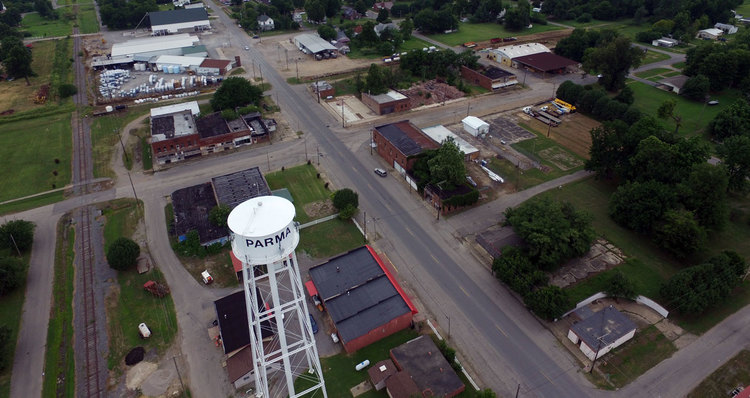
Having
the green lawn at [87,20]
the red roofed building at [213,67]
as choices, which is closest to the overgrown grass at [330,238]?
the red roofed building at [213,67]

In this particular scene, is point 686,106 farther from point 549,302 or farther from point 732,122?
point 549,302

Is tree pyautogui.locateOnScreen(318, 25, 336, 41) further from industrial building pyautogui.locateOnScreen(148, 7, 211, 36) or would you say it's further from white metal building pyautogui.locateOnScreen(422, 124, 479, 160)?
white metal building pyautogui.locateOnScreen(422, 124, 479, 160)

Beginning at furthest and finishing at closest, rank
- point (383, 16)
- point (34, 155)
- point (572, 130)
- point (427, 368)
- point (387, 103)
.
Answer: point (383, 16)
point (387, 103)
point (572, 130)
point (34, 155)
point (427, 368)

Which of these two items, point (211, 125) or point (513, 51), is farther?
point (513, 51)

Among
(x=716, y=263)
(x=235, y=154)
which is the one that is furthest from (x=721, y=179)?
(x=235, y=154)

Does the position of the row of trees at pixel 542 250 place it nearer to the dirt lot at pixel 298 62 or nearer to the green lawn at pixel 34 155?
the green lawn at pixel 34 155

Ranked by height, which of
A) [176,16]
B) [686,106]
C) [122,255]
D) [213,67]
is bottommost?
[122,255]

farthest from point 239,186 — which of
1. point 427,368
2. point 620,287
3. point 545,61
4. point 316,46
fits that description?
point 545,61
